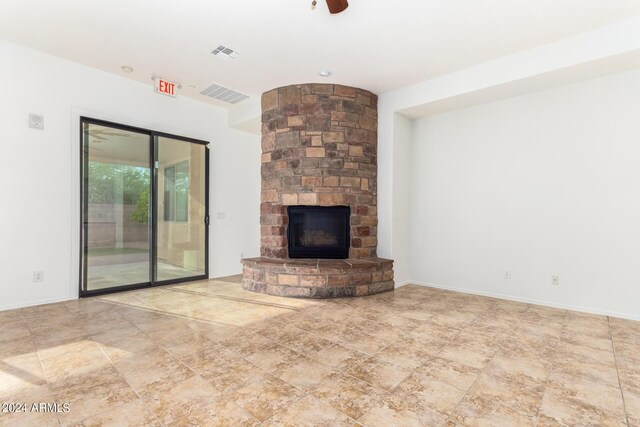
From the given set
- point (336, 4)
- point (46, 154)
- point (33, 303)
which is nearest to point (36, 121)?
point (46, 154)

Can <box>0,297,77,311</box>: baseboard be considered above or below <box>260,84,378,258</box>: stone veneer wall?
below

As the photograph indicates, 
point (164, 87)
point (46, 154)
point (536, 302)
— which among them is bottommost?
point (536, 302)

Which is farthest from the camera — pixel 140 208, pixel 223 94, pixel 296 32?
pixel 223 94

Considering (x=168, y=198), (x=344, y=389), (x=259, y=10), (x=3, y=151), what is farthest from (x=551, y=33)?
(x=3, y=151)

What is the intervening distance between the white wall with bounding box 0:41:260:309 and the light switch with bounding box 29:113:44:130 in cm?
4

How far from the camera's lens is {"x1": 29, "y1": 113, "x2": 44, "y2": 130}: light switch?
3.47 metres

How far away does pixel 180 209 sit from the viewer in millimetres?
4801

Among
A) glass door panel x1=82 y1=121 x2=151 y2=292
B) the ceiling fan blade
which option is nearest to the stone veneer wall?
glass door panel x1=82 y1=121 x2=151 y2=292

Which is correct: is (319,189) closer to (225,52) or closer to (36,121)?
(225,52)

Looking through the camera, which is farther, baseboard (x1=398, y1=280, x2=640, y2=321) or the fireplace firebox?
the fireplace firebox

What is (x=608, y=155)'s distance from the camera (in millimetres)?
3357

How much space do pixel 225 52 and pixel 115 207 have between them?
2.50 meters

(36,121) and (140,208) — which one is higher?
(36,121)

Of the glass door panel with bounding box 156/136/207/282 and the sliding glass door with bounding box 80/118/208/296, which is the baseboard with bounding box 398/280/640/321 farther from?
Result: the sliding glass door with bounding box 80/118/208/296
